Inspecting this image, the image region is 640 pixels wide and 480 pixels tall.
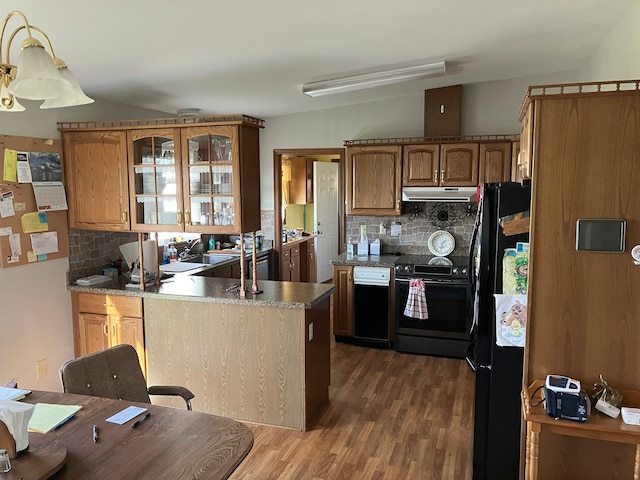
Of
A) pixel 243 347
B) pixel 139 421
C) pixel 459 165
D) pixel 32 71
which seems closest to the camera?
pixel 32 71

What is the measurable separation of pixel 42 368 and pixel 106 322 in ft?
1.68

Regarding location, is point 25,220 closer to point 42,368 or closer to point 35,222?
point 35,222

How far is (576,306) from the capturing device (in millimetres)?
1953

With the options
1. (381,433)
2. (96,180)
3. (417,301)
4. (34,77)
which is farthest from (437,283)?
(34,77)

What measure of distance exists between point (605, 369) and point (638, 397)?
0.49 feet

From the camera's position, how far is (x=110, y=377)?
2289 millimetres

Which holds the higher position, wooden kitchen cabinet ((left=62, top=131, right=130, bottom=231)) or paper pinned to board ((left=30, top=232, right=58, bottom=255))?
wooden kitchen cabinet ((left=62, top=131, right=130, bottom=231))

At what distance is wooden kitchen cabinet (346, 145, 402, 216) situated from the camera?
4.89 metres

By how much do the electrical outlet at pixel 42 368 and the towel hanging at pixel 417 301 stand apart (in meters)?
3.00

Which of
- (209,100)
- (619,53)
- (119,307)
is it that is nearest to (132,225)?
(119,307)

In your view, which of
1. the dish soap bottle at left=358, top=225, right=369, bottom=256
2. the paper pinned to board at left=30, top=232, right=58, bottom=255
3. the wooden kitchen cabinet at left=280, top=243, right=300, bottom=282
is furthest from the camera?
the wooden kitchen cabinet at left=280, top=243, right=300, bottom=282

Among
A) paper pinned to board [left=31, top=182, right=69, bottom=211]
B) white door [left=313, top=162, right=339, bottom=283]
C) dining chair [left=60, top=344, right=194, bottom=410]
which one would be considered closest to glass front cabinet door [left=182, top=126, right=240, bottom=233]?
→ paper pinned to board [left=31, top=182, right=69, bottom=211]

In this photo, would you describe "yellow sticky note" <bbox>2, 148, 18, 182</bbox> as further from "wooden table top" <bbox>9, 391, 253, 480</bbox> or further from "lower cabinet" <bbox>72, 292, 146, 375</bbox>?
"wooden table top" <bbox>9, 391, 253, 480</bbox>

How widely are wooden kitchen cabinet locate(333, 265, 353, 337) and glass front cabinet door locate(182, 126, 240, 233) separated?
6.09 ft
